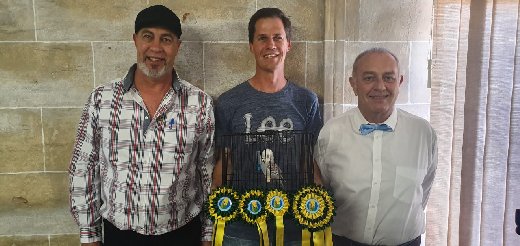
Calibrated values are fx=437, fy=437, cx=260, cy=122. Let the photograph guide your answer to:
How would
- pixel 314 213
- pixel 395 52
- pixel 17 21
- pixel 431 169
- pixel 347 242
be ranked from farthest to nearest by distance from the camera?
pixel 395 52
pixel 17 21
pixel 431 169
pixel 347 242
pixel 314 213

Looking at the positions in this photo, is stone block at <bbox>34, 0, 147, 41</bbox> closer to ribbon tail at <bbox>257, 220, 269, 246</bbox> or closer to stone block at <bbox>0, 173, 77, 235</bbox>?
stone block at <bbox>0, 173, 77, 235</bbox>

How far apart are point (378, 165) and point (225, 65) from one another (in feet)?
3.23

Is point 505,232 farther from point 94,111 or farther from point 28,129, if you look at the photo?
point 28,129

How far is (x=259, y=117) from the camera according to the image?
5.90 ft

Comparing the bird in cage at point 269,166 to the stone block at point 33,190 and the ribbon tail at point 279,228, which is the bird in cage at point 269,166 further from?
the stone block at point 33,190

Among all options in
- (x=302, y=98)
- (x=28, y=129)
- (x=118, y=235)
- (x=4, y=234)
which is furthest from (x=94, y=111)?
(x=4, y=234)

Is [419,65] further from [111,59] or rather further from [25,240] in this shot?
[25,240]

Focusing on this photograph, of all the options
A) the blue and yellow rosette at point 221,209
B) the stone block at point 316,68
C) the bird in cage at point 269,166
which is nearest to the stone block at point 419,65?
the stone block at point 316,68

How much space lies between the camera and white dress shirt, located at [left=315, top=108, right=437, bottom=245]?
5.20ft

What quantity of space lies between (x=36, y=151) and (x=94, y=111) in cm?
67

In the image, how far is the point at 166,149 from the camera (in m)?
1.72

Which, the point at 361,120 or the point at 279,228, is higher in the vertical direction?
the point at 361,120

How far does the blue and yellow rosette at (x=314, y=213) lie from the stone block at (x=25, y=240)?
4.70 feet

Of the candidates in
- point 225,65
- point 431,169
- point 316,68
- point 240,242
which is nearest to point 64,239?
point 240,242
